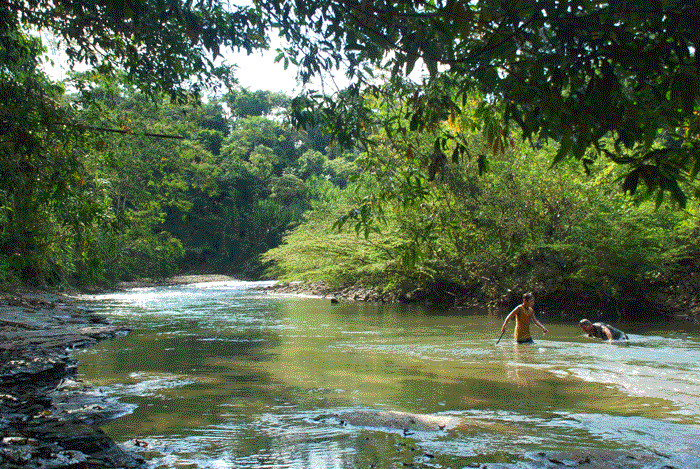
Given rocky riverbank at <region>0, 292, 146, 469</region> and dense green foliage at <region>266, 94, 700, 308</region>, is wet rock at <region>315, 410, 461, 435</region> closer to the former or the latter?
rocky riverbank at <region>0, 292, 146, 469</region>

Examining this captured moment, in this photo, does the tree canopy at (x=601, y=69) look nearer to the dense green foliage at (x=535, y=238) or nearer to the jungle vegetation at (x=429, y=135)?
the jungle vegetation at (x=429, y=135)

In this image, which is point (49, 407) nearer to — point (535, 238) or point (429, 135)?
point (429, 135)

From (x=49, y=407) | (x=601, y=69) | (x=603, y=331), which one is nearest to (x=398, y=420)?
(x=49, y=407)

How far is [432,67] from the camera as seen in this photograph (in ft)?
13.2

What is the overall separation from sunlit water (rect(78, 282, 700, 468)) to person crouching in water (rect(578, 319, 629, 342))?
16.3 inches

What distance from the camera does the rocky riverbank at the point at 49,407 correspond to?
409 cm

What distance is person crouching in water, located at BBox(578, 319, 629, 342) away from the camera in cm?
1138

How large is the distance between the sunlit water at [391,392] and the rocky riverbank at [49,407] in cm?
30

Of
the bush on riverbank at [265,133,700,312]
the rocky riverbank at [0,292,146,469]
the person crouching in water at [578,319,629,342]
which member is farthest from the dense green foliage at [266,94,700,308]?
the rocky riverbank at [0,292,146,469]

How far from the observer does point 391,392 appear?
707cm

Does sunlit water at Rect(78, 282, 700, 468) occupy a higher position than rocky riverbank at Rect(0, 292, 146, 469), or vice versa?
rocky riverbank at Rect(0, 292, 146, 469)

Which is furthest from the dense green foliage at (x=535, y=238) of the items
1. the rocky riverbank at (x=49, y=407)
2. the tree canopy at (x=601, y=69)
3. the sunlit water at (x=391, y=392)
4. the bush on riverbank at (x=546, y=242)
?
the tree canopy at (x=601, y=69)

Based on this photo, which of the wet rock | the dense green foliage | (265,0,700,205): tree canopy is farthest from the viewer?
the dense green foliage

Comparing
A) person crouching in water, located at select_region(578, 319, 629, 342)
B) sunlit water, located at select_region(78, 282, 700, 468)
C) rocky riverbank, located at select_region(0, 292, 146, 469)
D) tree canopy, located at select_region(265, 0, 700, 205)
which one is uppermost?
tree canopy, located at select_region(265, 0, 700, 205)
